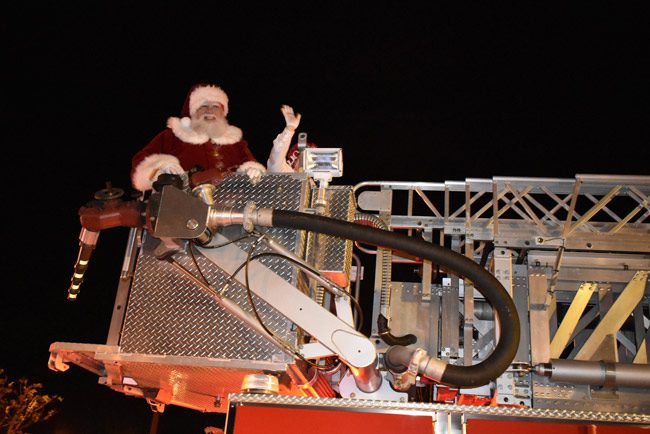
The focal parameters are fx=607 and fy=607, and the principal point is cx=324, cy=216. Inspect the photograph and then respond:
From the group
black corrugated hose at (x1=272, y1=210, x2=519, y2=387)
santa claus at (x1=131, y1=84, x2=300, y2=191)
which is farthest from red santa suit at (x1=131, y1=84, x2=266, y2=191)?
black corrugated hose at (x1=272, y1=210, x2=519, y2=387)

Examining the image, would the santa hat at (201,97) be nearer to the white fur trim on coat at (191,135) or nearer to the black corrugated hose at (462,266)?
the white fur trim on coat at (191,135)

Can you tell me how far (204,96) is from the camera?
702cm

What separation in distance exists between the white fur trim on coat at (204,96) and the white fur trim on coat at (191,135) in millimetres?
489

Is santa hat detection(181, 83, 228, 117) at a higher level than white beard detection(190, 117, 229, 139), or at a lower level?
higher

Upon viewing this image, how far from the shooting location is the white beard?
21.3 ft

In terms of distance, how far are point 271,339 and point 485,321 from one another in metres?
2.51

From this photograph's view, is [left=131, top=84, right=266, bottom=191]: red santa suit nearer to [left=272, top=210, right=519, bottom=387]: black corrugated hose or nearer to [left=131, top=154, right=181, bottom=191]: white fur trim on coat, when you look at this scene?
[left=131, top=154, right=181, bottom=191]: white fur trim on coat

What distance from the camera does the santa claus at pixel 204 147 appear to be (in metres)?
5.71

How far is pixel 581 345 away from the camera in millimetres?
6102

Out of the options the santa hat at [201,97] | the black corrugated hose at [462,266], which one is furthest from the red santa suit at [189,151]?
the black corrugated hose at [462,266]

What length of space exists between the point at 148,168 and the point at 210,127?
115 centimetres

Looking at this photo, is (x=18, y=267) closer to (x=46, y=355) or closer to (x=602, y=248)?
(x=46, y=355)

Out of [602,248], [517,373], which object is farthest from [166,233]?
[602,248]

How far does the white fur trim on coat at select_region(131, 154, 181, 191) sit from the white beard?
2.80 ft
